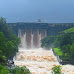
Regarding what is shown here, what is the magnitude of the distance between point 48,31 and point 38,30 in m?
3.47

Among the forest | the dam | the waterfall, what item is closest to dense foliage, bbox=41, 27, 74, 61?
the forest

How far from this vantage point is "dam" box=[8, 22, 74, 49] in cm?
6869

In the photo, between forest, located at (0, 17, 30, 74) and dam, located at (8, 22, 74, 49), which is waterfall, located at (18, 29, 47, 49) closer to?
dam, located at (8, 22, 74, 49)

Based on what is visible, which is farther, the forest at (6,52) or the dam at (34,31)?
the dam at (34,31)

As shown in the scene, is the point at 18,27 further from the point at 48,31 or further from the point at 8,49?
the point at 8,49

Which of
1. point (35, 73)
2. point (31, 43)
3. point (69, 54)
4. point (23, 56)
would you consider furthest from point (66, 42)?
point (31, 43)

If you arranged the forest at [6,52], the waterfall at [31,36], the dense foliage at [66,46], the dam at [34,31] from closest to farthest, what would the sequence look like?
the forest at [6,52] < the dense foliage at [66,46] < the waterfall at [31,36] < the dam at [34,31]

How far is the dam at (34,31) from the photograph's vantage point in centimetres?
6869

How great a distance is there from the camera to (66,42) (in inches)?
1654

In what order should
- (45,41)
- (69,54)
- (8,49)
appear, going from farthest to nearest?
(45,41), (69,54), (8,49)

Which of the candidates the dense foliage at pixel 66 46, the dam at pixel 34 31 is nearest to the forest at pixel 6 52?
the dense foliage at pixel 66 46

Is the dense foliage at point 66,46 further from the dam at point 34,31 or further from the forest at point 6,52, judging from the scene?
the dam at point 34,31

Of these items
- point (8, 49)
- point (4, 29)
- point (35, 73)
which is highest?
point (4, 29)

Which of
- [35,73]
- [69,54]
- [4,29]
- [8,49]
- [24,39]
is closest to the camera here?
[35,73]
